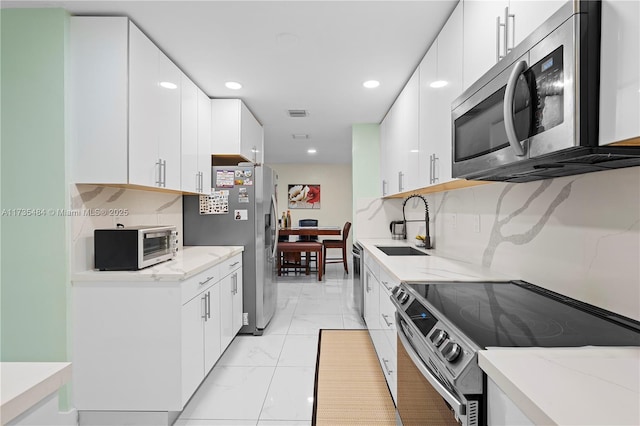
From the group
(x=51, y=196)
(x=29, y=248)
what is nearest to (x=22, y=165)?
(x=51, y=196)

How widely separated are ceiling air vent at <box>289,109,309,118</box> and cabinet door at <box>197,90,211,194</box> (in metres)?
0.97

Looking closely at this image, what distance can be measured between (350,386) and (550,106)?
2127 millimetres

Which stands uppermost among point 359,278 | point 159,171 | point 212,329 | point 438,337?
point 159,171

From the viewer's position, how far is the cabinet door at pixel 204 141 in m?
3.03

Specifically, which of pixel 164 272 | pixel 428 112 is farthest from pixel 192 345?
pixel 428 112

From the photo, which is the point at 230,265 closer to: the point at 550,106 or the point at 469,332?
the point at 469,332

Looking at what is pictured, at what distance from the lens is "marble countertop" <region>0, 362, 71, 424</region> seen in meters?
0.54

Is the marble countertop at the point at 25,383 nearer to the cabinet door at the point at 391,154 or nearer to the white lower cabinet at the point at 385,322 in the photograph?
the white lower cabinet at the point at 385,322

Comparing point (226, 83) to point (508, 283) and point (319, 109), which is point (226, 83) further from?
point (508, 283)

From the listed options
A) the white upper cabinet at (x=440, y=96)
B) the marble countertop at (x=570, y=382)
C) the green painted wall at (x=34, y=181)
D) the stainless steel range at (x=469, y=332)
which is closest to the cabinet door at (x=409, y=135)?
the white upper cabinet at (x=440, y=96)

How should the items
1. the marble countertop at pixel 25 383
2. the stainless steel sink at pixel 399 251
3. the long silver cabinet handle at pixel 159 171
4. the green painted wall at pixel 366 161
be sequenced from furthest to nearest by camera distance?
the green painted wall at pixel 366 161
the stainless steel sink at pixel 399 251
the long silver cabinet handle at pixel 159 171
the marble countertop at pixel 25 383

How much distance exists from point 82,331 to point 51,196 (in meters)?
0.79

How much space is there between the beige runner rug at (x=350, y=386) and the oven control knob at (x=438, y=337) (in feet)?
3.85

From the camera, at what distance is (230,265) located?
9.32 ft
